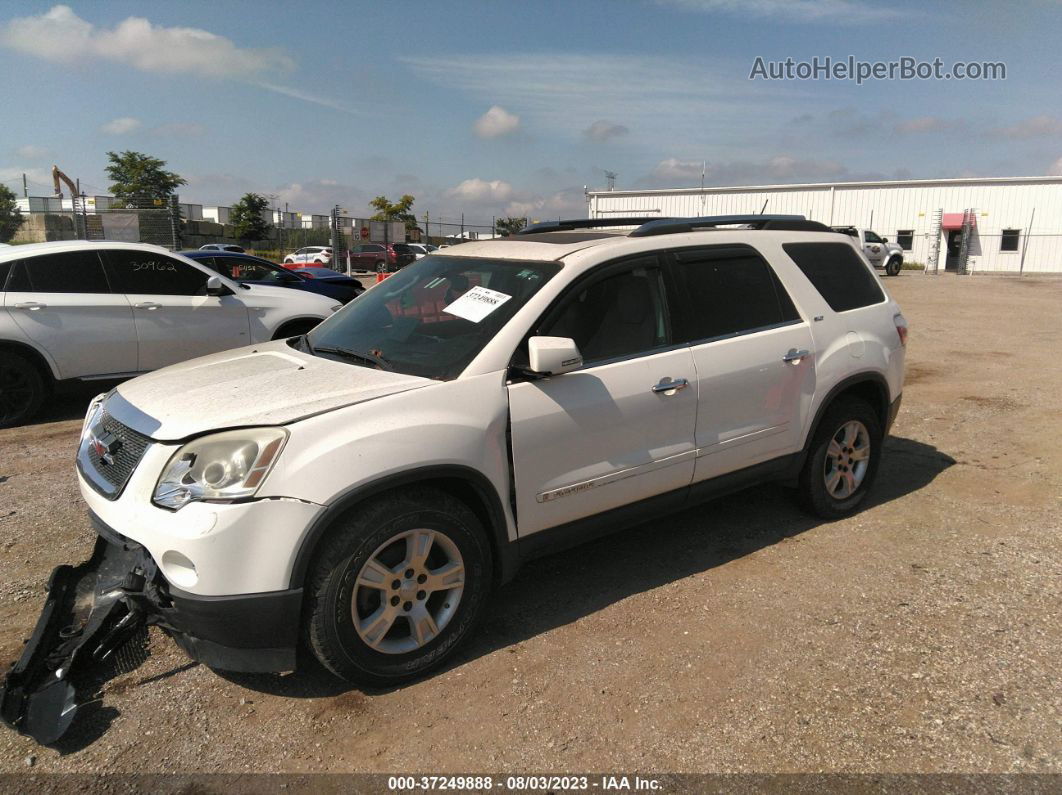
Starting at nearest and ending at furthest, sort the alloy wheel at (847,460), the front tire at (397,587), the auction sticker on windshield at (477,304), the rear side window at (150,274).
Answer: the front tire at (397,587)
the auction sticker on windshield at (477,304)
the alloy wheel at (847,460)
the rear side window at (150,274)

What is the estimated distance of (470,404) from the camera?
10.1 ft

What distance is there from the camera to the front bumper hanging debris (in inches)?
105

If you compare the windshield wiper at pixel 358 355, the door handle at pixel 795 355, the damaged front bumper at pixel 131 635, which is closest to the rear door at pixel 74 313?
the windshield wiper at pixel 358 355

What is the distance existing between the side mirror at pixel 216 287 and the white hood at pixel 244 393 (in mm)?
4027

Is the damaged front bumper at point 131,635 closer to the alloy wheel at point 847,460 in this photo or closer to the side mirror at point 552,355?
the side mirror at point 552,355

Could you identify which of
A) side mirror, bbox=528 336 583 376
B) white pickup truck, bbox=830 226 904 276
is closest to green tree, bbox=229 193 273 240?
white pickup truck, bbox=830 226 904 276

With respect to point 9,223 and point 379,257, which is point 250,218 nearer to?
point 379,257

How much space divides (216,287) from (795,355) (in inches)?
224

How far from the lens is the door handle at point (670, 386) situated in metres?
3.59

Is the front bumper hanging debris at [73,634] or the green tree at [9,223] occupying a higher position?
the green tree at [9,223]

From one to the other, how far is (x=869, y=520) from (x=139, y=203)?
2175 centimetres

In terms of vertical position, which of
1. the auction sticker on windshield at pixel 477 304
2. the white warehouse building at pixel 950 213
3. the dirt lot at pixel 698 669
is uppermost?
the white warehouse building at pixel 950 213

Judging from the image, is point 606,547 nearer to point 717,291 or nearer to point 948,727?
point 717,291

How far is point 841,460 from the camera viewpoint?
4.68 meters
